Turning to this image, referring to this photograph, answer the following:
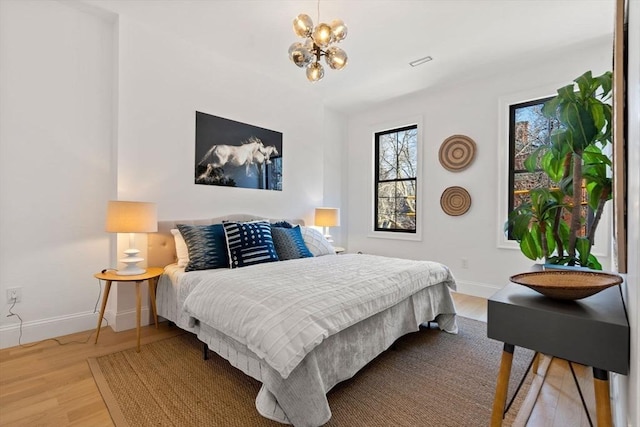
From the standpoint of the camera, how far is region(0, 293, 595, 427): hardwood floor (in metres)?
1.53

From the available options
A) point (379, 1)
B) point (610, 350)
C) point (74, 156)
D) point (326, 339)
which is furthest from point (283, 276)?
Answer: point (379, 1)

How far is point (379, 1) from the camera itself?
245 cm

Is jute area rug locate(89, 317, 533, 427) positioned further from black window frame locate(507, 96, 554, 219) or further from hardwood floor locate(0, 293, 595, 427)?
black window frame locate(507, 96, 554, 219)

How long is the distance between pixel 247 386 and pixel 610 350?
1.68m

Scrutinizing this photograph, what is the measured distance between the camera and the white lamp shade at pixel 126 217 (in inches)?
90.6

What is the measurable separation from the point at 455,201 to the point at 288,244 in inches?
93.0

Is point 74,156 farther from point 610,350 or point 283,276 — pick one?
point 610,350

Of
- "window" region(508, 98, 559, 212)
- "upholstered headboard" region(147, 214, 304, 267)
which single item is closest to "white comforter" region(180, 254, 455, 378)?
"upholstered headboard" region(147, 214, 304, 267)

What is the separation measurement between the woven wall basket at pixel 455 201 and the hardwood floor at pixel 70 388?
2.06 m

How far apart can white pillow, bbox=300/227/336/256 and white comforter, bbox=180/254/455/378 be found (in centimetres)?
73

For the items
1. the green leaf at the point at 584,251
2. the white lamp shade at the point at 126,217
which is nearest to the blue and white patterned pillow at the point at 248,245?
the white lamp shade at the point at 126,217

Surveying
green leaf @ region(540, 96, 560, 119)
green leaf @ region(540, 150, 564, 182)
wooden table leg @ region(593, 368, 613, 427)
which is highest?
green leaf @ region(540, 96, 560, 119)

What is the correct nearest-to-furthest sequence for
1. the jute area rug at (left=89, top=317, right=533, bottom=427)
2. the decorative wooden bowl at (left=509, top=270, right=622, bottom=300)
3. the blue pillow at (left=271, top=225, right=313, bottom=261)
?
the decorative wooden bowl at (left=509, top=270, right=622, bottom=300)
the jute area rug at (left=89, top=317, right=533, bottom=427)
the blue pillow at (left=271, top=225, right=313, bottom=261)

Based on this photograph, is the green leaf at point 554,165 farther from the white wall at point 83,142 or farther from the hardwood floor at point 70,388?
the white wall at point 83,142
